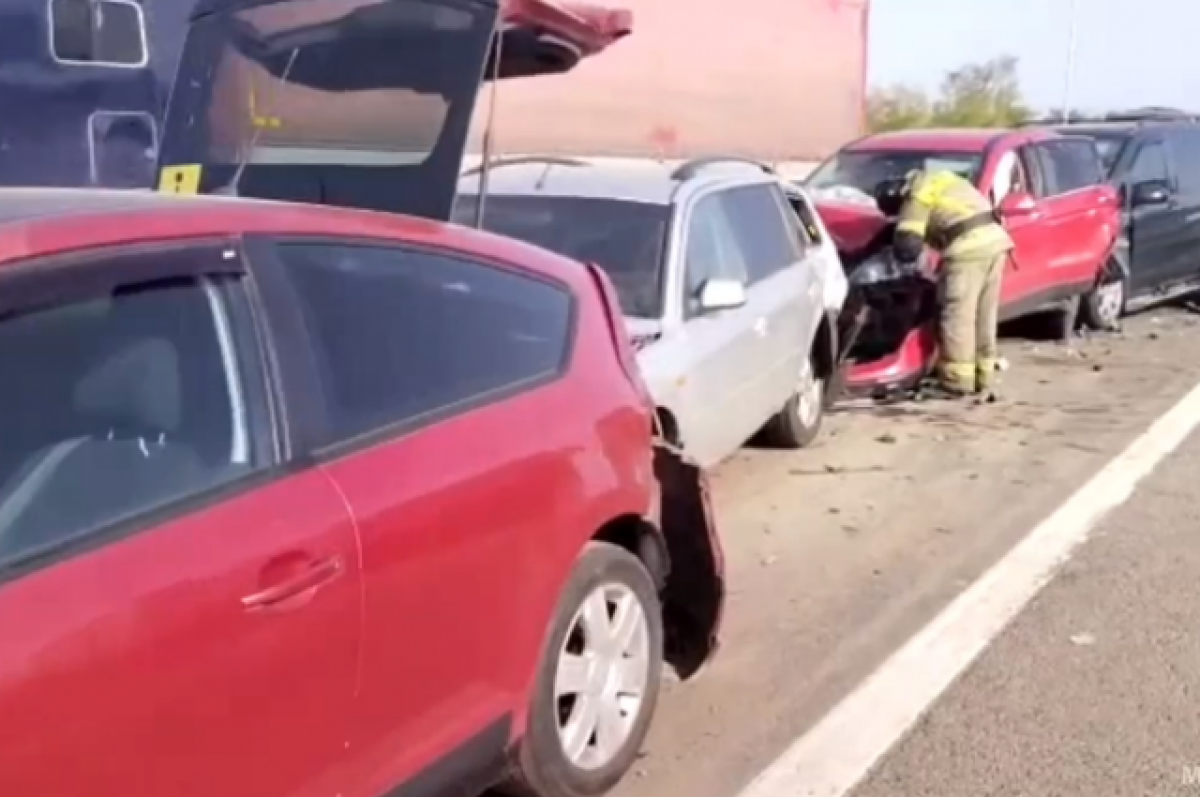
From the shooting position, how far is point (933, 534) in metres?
8.02

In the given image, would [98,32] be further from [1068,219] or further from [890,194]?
[1068,219]

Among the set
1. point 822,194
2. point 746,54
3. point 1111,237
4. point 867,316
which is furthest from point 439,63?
point 746,54

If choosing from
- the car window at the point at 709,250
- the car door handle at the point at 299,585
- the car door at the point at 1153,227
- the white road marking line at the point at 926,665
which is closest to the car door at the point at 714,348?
the car window at the point at 709,250

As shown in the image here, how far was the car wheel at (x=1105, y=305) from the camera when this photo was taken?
49.1 ft

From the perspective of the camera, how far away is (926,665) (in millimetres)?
6094

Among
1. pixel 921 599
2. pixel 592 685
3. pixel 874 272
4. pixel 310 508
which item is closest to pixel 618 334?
pixel 592 685

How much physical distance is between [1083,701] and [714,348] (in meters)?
2.58

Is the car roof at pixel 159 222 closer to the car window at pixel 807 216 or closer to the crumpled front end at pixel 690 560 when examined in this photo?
the crumpled front end at pixel 690 560

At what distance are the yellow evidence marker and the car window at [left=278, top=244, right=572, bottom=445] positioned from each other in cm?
217

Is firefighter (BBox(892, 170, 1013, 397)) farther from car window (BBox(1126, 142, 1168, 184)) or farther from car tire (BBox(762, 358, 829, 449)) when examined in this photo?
car window (BBox(1126, 142, 1168, 184))

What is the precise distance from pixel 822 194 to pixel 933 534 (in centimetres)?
516

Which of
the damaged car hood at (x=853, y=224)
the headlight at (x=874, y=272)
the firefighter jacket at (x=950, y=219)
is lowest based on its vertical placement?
the headlight at (x=874, y=272)

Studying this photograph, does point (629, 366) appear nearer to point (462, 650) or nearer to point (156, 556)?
point (462, 650)

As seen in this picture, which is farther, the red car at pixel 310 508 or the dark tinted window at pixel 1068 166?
the dark tinted window at pixel 1068 166
